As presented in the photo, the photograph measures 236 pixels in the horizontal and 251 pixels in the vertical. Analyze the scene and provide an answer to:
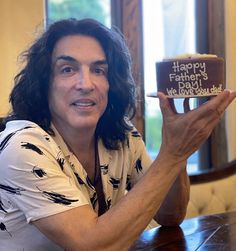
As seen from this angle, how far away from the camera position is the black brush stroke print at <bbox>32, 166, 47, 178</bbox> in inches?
43.9

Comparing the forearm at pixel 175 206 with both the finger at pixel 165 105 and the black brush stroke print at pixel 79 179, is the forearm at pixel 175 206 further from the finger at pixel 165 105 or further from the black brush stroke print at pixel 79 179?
the finger at pixel 165 105

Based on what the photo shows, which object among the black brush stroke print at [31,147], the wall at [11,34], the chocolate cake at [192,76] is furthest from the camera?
the wall at [11,34]

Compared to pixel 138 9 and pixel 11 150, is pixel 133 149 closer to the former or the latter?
pixel 11 150

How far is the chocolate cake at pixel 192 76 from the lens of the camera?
1045mm

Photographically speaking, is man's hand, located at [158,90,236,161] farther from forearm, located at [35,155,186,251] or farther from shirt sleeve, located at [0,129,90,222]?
shirt sleeve, located at [0,129,90,222]

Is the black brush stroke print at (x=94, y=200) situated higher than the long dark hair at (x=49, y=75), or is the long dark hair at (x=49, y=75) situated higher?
the long dark hair at (x=49, y=75)

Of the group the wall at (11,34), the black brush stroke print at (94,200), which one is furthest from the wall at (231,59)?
the black brush stroke print at (94,200)

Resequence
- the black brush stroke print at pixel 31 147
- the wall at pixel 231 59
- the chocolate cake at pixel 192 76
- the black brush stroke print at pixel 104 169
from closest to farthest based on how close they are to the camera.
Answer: the chocolate cake at pixel 192 76
the black brush stroke print at pixel 31 147
the black brush stroke print at pixel 104 169
the wall at pixel 231 59

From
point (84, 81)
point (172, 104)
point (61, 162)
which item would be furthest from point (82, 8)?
point (172, 104)

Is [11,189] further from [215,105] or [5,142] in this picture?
[215,105]

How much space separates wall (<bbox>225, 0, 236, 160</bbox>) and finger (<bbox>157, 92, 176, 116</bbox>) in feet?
6.70

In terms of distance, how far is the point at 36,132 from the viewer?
121cm

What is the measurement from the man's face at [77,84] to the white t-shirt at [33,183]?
0.08 meters

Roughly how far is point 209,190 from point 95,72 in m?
1.03
